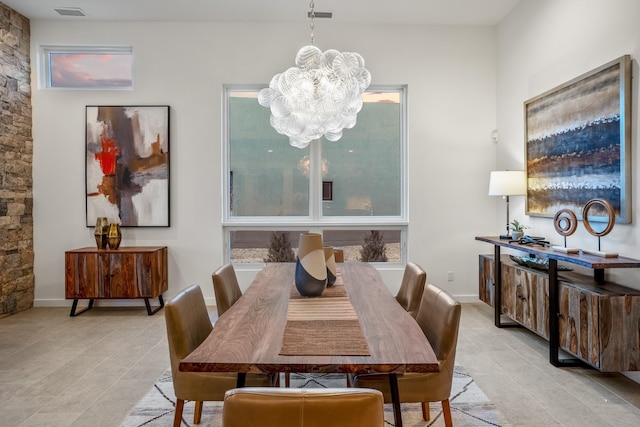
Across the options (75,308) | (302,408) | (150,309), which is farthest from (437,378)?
(75,308)

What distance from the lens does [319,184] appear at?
5.09 m

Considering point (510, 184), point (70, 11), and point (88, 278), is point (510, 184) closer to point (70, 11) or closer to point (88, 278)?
point (88, 278)

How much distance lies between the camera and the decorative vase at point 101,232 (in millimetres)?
4539

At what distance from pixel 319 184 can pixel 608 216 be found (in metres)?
3.02

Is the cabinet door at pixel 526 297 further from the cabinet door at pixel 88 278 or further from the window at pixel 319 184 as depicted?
the cabinet door at pixel 88 278

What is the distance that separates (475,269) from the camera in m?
5.04

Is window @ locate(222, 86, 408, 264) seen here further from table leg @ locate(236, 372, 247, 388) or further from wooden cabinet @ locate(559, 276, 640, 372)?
table leg @ locate(236, 372, 247, 388)

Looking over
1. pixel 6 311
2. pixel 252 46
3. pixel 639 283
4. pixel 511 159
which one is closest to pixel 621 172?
pixel 639 283

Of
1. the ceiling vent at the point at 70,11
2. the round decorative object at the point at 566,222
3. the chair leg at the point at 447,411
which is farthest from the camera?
the ceiling vent at the point at 70,11

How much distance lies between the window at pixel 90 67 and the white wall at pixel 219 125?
0.12 metres

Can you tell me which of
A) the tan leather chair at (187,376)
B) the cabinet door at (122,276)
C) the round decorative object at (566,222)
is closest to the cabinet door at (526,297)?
the round decorative object at (566,222)

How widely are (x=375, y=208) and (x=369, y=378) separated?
135 inches

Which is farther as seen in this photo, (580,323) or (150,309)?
(150,309)

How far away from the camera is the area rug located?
7.61 ft
